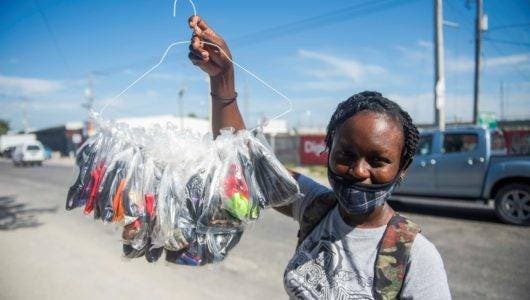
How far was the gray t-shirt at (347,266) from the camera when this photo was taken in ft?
3.80

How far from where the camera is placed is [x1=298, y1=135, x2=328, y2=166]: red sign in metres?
19.9

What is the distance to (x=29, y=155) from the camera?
29016 millimetres

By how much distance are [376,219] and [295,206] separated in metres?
0.39

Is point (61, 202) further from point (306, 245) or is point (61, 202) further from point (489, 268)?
point (306, 245)

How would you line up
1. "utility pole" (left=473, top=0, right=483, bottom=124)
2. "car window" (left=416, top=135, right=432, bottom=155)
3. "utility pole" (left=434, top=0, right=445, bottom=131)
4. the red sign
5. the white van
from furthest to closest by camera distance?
the white van, the red sign, "utility pole" (left=473, top=0, right=483, bottom=124), "utility pole" (left=434, top=0, right=445, bottom=131), "car window" (left=416, top=135, right=432, bottom=155)

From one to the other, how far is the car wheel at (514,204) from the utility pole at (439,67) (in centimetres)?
513

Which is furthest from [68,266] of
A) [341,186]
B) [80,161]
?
[341,186]

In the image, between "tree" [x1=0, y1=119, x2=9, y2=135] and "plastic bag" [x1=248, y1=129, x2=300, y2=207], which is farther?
"tree" [x1=0, y1=119, x2=9, y2=135]

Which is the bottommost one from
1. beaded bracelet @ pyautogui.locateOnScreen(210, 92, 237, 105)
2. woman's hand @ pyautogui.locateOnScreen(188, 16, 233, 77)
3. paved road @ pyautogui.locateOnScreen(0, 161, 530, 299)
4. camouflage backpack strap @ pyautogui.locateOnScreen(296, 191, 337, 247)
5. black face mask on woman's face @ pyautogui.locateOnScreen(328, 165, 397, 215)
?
paved road @ pyautogui.locateOnScreen(0, 161, 530, 299)

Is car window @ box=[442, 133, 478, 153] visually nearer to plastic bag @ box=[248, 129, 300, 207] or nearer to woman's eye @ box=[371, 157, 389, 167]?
plastic bag @ box=[248, 129, 300, 207]

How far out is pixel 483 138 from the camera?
7336mm

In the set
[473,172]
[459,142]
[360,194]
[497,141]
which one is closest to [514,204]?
[473,172]

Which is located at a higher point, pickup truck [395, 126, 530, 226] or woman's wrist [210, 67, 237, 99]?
woman's wrist [210, 67, 237, 99]

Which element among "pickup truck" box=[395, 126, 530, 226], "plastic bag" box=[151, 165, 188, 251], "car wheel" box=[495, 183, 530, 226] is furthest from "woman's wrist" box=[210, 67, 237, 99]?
"car wheel" box=[495, 183, 530, 226]
